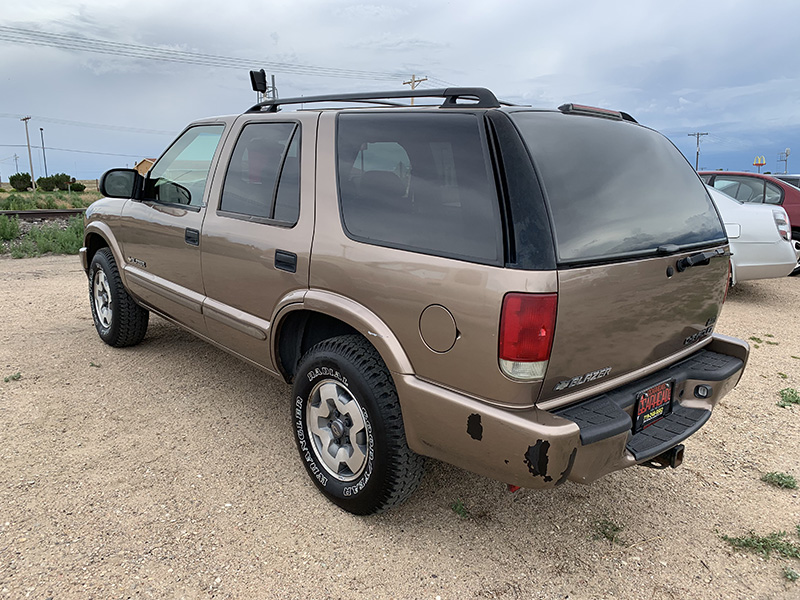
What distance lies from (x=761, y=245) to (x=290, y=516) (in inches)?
273

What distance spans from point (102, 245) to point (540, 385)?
4.59 metres

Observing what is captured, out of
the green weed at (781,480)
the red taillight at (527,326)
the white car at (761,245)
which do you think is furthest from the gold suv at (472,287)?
the white car at (761,245)

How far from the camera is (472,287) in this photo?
7.20 ft

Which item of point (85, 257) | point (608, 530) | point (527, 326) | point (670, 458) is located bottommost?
point (608, 530)

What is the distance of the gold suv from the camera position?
2.17 metres

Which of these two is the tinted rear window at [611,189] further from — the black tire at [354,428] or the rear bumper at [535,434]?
the black tire at [354,428]

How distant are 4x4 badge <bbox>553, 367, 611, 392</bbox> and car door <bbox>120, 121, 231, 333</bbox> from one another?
2.45 metres

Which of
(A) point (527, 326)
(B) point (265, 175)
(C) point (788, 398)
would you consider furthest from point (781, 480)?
(B) point (265, 175)

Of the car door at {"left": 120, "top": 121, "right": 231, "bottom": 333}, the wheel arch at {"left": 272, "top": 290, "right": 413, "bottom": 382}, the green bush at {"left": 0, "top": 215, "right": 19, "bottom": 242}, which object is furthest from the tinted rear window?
the green bush at {"left": 0, "top": 215, "right": 19, "bottom": 242}

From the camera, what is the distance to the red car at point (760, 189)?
29.7ft

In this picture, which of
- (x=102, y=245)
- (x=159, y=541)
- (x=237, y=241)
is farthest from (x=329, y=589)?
(x=102, y=245)

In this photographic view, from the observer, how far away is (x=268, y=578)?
97.7 inches

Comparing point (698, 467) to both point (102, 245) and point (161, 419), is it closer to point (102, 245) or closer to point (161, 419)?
point (161, 419)

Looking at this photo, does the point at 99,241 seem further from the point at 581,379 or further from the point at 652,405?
the point at 652,405
